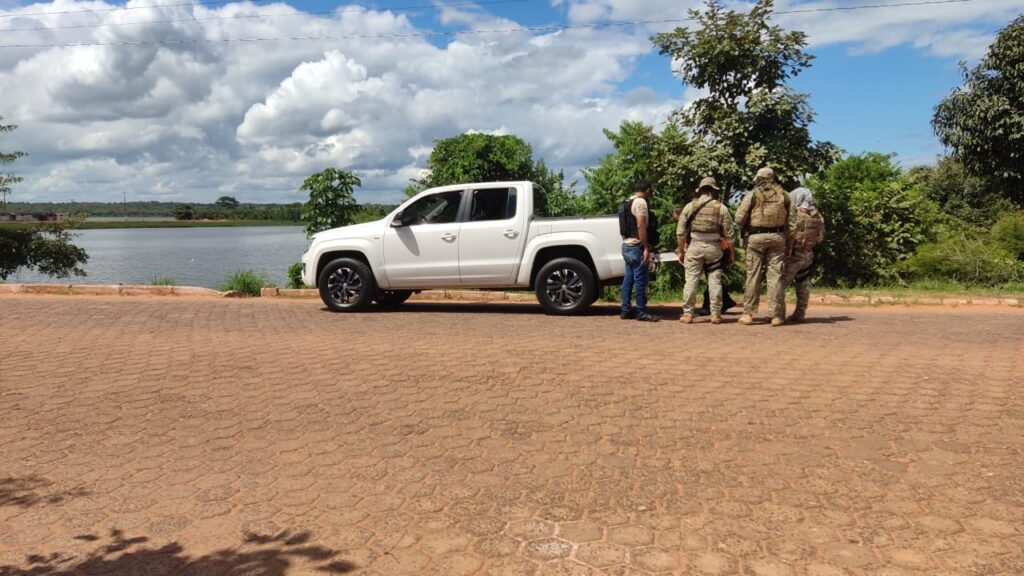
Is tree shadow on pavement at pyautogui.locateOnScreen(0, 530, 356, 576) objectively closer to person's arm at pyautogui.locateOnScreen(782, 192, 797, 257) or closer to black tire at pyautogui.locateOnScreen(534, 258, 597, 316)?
black tire at pyautogui.locateOnScreen(534, 258, 597, 316)

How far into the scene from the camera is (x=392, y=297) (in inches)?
476

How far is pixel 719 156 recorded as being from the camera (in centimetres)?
1281

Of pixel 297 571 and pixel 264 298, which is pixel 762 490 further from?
pixel 264 298

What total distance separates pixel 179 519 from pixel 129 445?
4.55ft

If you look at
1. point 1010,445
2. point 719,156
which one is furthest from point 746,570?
point 719,156

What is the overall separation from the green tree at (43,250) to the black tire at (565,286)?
770 inches

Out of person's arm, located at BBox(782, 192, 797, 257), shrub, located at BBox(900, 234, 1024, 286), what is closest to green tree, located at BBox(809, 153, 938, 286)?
shrub, located at BBox(900, 234, 1024, 286)

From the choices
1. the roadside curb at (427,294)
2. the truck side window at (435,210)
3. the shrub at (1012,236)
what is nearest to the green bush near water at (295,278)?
the roadside curb at (427,294)

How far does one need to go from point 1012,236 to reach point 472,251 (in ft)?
37.8

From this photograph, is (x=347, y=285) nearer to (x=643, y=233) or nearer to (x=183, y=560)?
(x=643, y=233)

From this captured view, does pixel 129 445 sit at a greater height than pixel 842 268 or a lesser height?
lesser

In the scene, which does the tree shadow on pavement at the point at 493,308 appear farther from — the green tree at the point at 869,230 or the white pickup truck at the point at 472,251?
the green tree at the point at 869,230

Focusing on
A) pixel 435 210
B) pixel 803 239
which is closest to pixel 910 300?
pixel 803 239

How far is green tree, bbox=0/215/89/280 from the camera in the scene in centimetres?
2319
